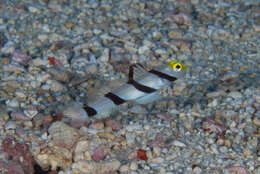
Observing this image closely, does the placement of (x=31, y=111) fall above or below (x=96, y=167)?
above

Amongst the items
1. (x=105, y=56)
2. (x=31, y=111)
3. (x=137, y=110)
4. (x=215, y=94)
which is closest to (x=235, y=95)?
(x=215, y=94)

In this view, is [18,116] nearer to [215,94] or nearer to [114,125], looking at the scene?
[114,125]

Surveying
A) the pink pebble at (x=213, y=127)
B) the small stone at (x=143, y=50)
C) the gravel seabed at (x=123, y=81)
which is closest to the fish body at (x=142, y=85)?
the gravel seabed at (x=123, y=81)

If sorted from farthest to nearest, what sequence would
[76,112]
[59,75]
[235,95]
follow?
[59,75]
[235,95]
[76,112]

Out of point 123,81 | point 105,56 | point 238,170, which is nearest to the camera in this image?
point 238,170

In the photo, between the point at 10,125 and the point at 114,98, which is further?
the point at 10,125

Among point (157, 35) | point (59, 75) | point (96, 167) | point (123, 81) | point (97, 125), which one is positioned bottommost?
point (96, 167)

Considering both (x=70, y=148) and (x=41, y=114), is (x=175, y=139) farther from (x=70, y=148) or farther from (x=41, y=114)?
(x=41, y=114)
